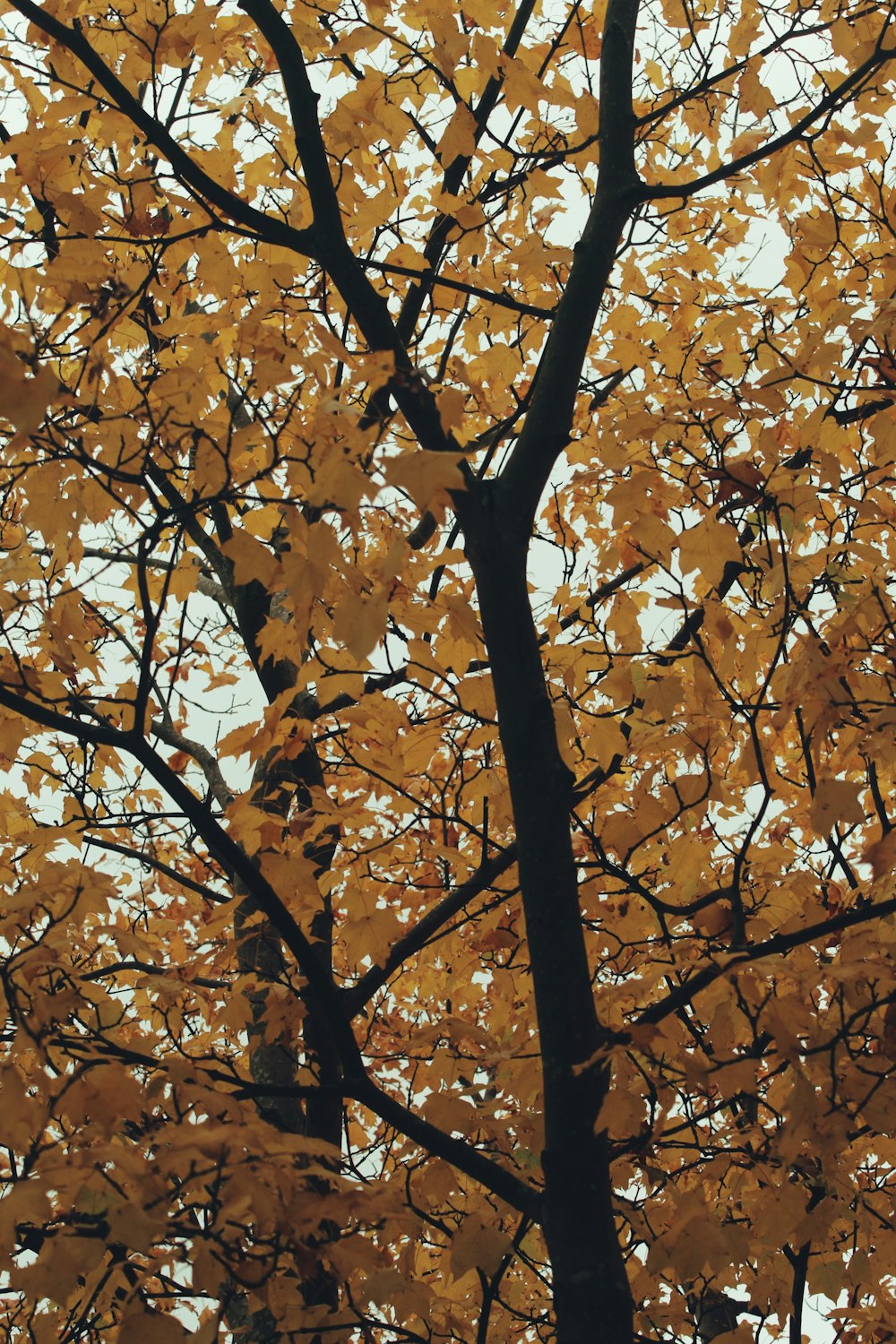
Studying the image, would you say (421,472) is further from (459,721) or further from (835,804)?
(459,721)

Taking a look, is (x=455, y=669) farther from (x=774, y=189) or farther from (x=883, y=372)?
(x=774, y=189)

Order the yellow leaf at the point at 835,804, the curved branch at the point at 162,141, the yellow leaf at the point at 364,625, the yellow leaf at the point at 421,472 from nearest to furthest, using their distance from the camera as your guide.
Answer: the yellow leaf at the point at 421,472, the yellow leaf at the point at 364,625, the yellow leaf at the point at 835,804, the curved branch at the point at 162,141

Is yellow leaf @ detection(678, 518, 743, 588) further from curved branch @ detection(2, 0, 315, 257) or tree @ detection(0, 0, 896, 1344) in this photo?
curved branch @ detection(2, 0, 315, 257)

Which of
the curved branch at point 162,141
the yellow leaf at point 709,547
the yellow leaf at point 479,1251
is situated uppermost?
the curved branch at point 162,141

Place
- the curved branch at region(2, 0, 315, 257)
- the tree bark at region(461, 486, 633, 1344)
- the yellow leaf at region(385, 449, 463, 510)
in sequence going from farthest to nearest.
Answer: the curved branch at region(2, 0, 315, 257), the tree bark at region(461, 486, 633, 1344), the yellow leaf at region(385, 449, 463, 510)

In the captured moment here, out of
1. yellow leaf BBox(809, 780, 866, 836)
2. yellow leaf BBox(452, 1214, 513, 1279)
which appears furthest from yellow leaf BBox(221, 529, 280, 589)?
yellow leaf BBox(452, 1214, 513, 1279)

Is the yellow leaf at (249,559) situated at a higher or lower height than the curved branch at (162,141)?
lower

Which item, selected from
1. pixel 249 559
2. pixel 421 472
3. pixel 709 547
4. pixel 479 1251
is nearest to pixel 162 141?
pixel 249 559

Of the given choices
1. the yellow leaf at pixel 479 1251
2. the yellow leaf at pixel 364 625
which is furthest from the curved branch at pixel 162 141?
the yellow leaf at pixel 479 1251

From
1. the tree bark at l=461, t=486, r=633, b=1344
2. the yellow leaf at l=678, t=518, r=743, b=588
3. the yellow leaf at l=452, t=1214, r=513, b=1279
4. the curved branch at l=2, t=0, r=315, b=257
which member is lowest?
the yellow leaf at l=452, t=1214, r=513, b=1279

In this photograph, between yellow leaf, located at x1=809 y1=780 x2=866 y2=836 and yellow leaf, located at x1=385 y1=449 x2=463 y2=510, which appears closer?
yellow leaf, located at x1=385 y1=449 x2=463 y2=510

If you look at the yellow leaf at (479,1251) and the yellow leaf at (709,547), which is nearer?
the yellow leaf at (479,1251)

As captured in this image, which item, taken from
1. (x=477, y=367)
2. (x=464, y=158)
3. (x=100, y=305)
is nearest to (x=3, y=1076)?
(x=100, y=305)

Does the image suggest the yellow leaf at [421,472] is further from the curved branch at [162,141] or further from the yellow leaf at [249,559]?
the curved branch at [162,141]
